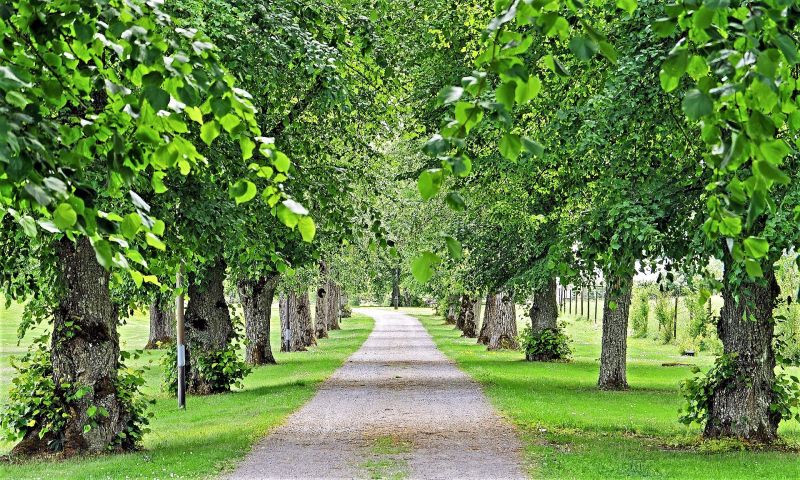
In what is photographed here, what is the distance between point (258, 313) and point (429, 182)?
2796cm

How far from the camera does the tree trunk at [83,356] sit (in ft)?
41.8

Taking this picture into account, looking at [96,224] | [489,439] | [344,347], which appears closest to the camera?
[96,224]

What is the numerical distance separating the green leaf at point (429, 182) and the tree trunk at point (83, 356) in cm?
1080

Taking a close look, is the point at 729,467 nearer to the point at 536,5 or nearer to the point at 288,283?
the point at 536,5

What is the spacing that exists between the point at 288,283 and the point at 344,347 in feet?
40.3

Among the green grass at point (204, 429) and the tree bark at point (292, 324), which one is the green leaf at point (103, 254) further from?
the tree bark at point (292, 324)

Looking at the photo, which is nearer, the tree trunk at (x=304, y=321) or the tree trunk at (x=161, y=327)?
the tree trunk at (x=304, y=321)

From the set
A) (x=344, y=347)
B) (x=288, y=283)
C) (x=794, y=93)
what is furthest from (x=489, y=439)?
(x=344, y=347)

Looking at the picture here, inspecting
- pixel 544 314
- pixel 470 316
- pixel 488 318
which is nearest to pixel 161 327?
pixel 488 318

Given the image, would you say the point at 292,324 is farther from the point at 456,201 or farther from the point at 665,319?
the point at 456,201

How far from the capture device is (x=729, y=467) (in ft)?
38.2

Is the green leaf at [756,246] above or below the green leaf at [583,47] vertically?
below

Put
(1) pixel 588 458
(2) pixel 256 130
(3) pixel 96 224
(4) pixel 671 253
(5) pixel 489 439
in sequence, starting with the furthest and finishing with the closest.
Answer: (5) pixel 489 439 → (1) pixel 588 458 → (4) pixel 671 253 → (2) pixel 256 130 → (3) pixel 96 224

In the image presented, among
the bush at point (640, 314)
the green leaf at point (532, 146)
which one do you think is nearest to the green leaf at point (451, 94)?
the green leaf at point (532, 146)
